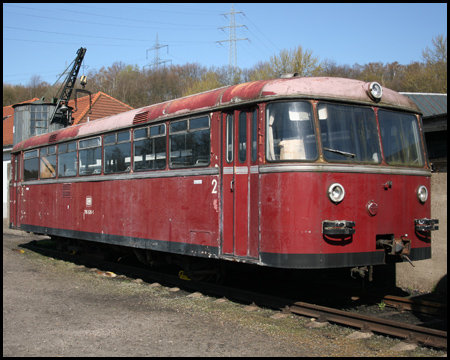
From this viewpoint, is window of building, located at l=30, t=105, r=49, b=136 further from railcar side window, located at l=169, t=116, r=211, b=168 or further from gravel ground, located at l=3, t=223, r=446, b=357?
railcar side window, located at l=169, t=116, r=211, b=168

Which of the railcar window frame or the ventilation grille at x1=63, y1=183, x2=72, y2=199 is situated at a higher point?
the railcar window frame

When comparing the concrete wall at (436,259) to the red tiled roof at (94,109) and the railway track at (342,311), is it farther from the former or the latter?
the red tiled roof at (94,109)

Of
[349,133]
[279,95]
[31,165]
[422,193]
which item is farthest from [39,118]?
[422,193]

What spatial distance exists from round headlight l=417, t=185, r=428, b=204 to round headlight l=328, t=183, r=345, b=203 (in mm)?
1495

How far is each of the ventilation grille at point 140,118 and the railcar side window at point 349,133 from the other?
148 inches

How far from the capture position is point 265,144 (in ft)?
23.0

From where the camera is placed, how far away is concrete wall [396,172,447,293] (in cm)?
859

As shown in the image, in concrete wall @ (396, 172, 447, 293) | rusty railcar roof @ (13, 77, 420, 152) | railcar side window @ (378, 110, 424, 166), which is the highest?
rusty railcar roof @ (13, 77, 420, 152)

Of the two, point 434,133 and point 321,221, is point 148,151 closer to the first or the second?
point 321,221

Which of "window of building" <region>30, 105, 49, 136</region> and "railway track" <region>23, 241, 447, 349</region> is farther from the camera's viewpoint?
"window of building" <region>30, 105, 49, 136</region>

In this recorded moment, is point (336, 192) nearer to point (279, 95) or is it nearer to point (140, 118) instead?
point (279, 95)

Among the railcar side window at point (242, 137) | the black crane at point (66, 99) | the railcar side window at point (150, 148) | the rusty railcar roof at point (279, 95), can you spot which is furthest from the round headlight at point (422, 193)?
the black crane at point (66, 99)

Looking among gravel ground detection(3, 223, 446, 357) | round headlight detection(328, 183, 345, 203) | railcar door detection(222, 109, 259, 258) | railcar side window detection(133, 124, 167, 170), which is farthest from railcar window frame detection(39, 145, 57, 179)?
round headlight detection(328, 183, 345, 203)

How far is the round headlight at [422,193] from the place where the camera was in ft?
24.7
